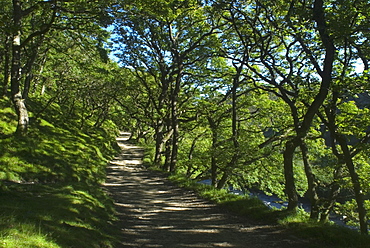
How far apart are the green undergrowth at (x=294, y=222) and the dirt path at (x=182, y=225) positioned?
0.32 metres

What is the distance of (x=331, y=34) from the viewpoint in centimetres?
791

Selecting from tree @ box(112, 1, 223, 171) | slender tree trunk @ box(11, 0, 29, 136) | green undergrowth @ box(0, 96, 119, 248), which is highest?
tree @ box(112, 1, 223, 171)

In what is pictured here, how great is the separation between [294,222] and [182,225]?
318cm

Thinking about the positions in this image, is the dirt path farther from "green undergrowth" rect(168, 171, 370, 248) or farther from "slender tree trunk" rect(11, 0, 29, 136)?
"slender tree trunk" rect(11, 0, 29, 136)

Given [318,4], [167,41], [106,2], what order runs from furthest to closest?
[167,41] < [106,2] < [318,4]

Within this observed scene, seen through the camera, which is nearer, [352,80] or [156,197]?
[352,80]

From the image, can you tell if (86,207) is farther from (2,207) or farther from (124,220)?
(2,207)

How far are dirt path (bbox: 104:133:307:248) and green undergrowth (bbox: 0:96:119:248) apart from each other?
2.55 feet

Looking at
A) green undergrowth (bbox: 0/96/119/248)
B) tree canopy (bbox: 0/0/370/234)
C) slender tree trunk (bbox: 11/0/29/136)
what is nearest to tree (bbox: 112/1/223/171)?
tree canopy (bbox: 0/0/370/234)

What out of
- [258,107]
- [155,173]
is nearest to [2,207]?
[155,173]

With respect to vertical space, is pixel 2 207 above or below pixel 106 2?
below

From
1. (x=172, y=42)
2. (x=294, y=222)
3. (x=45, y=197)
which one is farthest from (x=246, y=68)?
(x=45, y=197)

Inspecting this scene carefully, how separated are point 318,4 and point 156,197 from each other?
375 inches

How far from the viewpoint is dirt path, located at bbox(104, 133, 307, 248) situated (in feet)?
22.3
